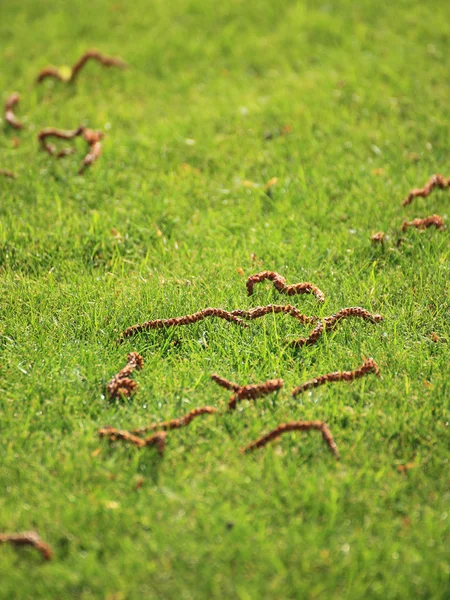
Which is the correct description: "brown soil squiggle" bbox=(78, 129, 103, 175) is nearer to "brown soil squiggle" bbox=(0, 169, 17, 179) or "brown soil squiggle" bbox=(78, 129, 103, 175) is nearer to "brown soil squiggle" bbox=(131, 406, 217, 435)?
"brown soil squiggle" bbox=(0, 169, 17, 179)

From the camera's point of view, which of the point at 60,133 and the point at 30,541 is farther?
the point at 60,133

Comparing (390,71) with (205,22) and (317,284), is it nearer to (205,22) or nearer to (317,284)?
(205,22)

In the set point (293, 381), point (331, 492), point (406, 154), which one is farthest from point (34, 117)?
point (331, 492)

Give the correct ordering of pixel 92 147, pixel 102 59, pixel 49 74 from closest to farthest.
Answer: pixel 92 147
pixel 49 74
pixel 102 59

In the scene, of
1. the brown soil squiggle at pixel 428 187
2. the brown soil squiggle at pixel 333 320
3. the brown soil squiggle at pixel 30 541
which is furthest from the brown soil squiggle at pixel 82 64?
the brown soil squiggle at pixel 30 541

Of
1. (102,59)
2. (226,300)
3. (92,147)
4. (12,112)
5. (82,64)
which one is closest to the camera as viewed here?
(226,300)

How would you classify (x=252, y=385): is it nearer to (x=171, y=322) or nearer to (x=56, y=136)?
(x=171, y=322)

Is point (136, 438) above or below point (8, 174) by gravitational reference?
above

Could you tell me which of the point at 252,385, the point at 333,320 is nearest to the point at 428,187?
the point at 333,320
